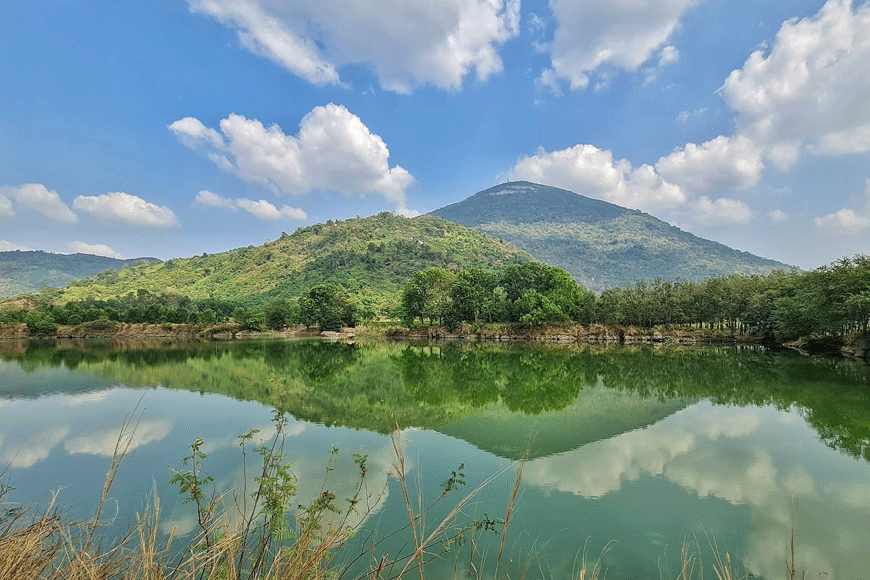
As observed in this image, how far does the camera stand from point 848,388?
1694cm

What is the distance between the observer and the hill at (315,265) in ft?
317

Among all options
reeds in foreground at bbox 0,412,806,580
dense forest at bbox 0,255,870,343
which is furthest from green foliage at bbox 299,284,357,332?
reeds in foreground at bbox 0,412,806,580

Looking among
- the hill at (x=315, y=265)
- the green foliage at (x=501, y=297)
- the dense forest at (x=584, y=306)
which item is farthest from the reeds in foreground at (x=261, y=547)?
the hill at (x=315, y=265)

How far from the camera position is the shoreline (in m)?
34.0

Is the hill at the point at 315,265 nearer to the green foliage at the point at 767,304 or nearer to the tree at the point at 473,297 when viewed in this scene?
the tree at the point at 473,297

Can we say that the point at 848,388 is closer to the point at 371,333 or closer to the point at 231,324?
the point at 371,333

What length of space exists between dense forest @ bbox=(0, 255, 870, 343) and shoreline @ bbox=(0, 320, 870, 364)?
862mm

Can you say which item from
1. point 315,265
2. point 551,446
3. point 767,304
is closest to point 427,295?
point 767,304

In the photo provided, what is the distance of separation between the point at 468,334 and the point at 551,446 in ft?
134

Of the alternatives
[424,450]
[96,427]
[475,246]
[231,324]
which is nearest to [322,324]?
[231,324]

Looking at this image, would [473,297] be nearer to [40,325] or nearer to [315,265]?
[40,325]

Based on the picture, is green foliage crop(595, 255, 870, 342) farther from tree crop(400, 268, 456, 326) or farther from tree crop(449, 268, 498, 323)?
tree crop(400, 268, 456, 326)

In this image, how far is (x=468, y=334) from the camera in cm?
5153

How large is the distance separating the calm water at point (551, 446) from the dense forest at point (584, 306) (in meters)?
8.23
